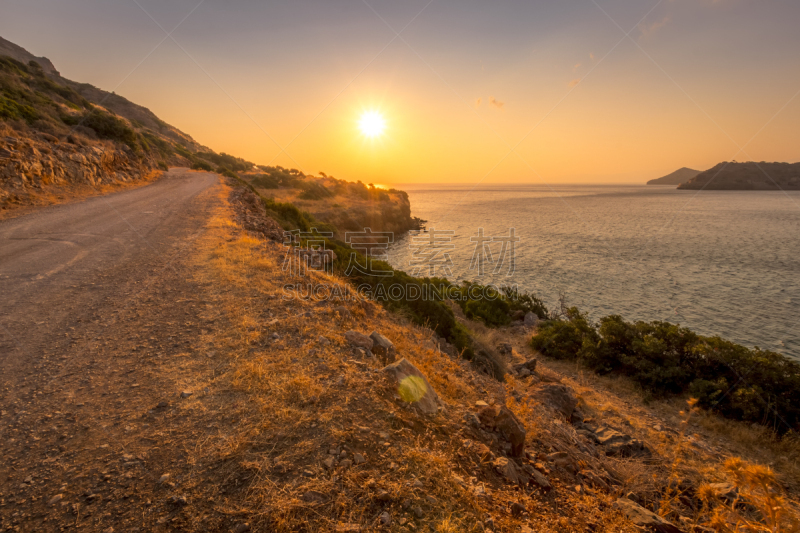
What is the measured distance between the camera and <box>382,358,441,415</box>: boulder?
13.7 ft

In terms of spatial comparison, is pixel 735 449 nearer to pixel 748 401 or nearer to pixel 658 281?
pixel 748 401

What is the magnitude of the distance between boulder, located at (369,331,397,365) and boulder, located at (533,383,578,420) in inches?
207

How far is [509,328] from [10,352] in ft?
60.5

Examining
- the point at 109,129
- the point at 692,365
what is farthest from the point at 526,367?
the point at 109,129

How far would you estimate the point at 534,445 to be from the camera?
477cm

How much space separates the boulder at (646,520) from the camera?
3205mm

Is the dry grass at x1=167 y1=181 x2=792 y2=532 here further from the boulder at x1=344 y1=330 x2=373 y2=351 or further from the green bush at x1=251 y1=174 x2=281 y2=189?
the green bush at x1=251 y1=174 x2=281 y2=189

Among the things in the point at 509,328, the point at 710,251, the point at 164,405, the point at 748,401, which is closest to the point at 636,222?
the point at 710,251

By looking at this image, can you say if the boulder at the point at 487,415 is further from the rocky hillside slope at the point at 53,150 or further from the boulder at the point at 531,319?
the rocky hillside slope at the point at 53,150

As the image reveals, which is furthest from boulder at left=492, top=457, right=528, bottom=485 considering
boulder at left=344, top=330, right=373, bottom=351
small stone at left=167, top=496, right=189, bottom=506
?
small stone at left=167, top=496, right=189, bottom=506

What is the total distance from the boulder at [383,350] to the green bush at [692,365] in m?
11.7

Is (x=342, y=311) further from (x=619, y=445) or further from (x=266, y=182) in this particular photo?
(x=266, y=182)

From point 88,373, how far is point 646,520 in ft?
21.2

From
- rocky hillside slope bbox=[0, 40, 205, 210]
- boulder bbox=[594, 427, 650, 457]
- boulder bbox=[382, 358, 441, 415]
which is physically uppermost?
rocky hillside slope bbox=[0, 40, 205, 210]
